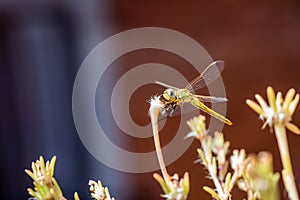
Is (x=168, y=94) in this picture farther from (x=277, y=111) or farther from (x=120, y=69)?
(x=120, y=69)

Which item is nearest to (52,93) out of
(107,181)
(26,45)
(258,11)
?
(26,45)

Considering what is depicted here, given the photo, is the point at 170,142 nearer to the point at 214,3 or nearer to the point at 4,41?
the point at 214,3

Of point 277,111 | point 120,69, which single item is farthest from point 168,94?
point 120,69

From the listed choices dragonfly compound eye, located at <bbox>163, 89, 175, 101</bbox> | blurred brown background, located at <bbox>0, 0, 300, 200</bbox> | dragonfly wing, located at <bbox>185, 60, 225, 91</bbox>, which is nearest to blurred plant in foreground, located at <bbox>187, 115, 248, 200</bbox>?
dragonfly compound eye, located at <bbox>163, 89, 175, 101</bbox>

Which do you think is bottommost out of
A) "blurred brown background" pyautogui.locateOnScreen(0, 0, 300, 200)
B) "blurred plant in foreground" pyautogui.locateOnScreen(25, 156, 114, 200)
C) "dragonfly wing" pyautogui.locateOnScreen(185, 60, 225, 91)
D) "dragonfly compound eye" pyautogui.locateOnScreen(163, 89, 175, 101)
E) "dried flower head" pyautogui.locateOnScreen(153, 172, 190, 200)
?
"dried flower head" pyautogui.locateOnScreen(153, 172, 190, 200)

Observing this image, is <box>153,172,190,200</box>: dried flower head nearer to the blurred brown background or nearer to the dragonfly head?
the dragonfly head

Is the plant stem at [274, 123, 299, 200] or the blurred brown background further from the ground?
the blurred brown background
